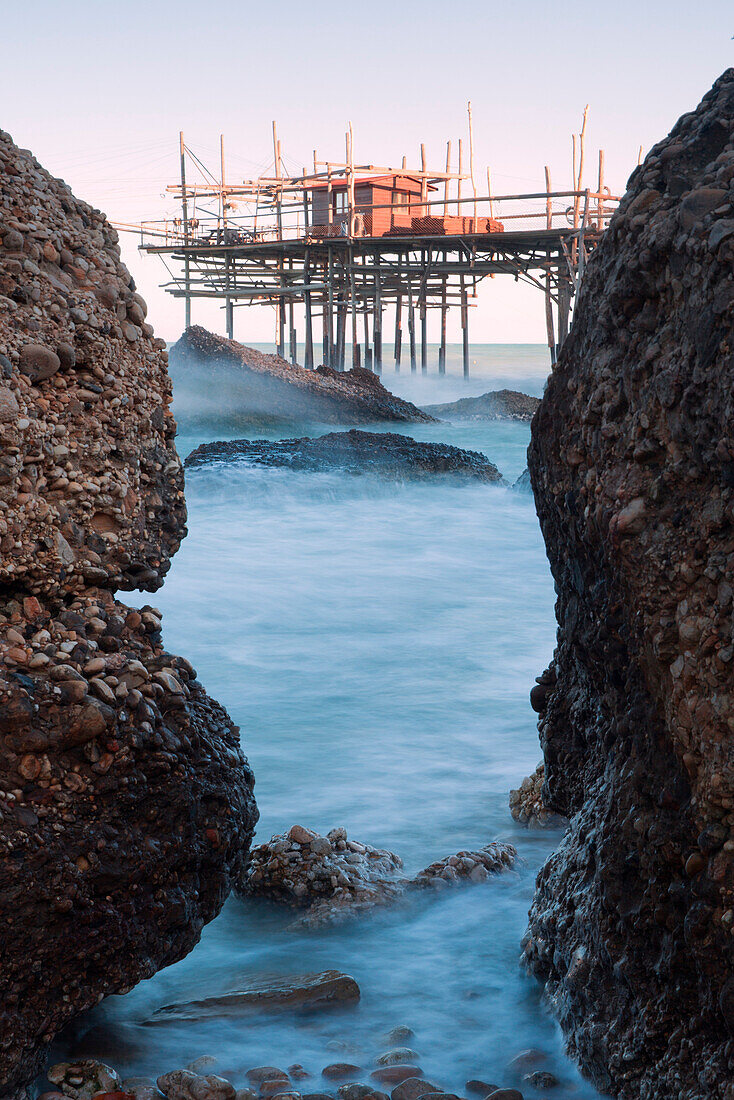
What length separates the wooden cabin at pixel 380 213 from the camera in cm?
2211

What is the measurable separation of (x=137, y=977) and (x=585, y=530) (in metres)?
1.64

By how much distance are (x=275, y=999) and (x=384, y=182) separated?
81.3ft

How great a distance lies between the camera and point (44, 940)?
90.6 inches

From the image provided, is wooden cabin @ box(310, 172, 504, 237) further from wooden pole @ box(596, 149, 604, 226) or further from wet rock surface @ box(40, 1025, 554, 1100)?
wet rock surface @ box(40, 1025, 554, 1100)

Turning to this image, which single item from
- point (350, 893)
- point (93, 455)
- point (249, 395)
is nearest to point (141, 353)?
point (93, 455)

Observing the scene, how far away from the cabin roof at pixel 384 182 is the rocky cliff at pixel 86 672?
2349cm

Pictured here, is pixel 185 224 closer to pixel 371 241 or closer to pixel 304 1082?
pixel 371 241

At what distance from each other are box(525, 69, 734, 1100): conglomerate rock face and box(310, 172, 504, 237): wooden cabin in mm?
20184

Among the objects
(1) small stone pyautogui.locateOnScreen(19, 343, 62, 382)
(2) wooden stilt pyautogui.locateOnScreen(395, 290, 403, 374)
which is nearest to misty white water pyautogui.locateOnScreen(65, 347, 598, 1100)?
(1) small stone pyautogui.locateOnScreen(19, 343, 62, 382)

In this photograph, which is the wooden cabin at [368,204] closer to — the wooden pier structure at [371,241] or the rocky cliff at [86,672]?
the wooden pier structure at [371,241]

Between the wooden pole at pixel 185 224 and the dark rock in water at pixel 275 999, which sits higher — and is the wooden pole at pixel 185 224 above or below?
above

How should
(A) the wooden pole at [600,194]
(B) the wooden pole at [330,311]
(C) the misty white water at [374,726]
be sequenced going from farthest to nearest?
1. (B) the wooden pole at [330,311]
2. (A) the wooden pole at [600,194]
3. (C) the misty white water at [374,726]

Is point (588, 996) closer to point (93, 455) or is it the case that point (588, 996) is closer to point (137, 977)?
point (137, 977)

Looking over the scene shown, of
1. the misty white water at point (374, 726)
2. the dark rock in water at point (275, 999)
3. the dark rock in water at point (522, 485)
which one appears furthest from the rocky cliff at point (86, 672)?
the dark rock in water at point (522, 485)
